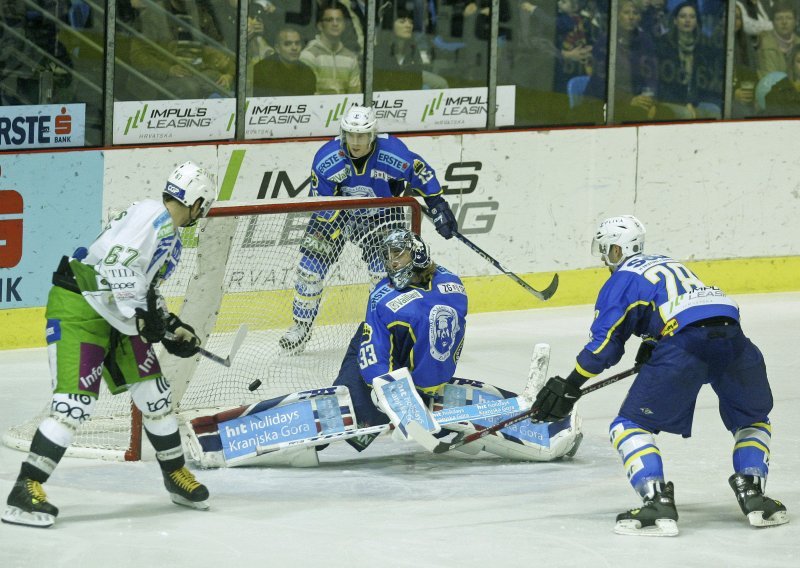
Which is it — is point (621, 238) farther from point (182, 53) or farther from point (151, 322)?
point (182, 53)

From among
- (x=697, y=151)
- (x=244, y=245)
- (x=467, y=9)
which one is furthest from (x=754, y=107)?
(x=244, y=245)

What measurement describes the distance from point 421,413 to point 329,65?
3600 millimetres

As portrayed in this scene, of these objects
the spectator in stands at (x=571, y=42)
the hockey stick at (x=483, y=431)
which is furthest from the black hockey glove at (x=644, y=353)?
the spectator in stands at (x=571, y=42)

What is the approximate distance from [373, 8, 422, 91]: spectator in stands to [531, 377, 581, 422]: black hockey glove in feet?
13.4

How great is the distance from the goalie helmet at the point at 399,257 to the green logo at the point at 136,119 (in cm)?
265

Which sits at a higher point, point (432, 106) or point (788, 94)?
point (788, 94)

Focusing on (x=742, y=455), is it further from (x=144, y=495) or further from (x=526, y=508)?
(x=144, y=495)

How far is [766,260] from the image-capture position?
9680 millimetres

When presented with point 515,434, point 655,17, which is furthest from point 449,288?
point 655,17

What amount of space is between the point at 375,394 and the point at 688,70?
5006 mm

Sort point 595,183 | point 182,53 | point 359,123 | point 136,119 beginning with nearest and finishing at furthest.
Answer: point 359,123
point 136,119
point 182,53
point 595,183

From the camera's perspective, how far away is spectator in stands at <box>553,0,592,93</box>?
940 cm

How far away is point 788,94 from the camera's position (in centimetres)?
1024

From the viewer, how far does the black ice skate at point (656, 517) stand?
4.98 m
